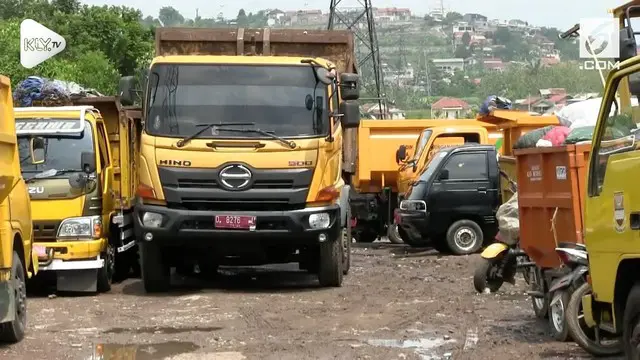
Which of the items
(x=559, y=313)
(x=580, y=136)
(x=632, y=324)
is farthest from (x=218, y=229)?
(x=632, y=324)

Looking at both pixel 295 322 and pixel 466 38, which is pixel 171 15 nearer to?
pixel 466 38

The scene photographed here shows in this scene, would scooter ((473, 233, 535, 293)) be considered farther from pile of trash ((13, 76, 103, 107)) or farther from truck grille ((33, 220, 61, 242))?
pile of trash ((13, 76, 103, 107))

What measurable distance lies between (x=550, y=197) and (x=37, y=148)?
21.4 ft

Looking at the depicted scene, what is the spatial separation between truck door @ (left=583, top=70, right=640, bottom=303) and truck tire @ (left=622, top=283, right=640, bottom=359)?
0.76ft

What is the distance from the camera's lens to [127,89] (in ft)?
43.7

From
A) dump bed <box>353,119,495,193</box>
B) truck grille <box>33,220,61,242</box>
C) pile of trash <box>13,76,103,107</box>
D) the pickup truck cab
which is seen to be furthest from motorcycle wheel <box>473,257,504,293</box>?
dump bed <box>353,119,495,193</box>

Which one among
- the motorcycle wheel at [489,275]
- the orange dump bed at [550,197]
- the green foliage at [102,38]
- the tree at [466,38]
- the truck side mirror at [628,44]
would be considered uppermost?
the tree at [466,38]

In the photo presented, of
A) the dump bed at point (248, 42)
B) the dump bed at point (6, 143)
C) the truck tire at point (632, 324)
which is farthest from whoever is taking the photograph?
the dump bed at point (248, 42)

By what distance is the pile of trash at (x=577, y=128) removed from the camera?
7.45 metres

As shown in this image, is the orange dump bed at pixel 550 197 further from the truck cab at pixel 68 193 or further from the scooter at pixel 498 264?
the truck cab at pixel 68 193

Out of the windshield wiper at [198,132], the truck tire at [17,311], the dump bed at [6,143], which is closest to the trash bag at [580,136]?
the windshield wiper at [198,132]

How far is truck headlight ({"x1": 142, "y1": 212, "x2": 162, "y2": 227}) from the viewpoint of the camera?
12781mm

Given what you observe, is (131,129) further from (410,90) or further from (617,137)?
(410,90)

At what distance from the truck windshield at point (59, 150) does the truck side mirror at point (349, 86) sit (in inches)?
122
